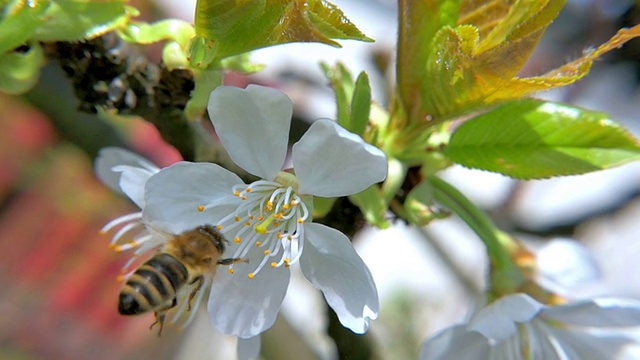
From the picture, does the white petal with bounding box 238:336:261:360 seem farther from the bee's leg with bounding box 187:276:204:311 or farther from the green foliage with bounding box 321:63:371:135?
the green foliage with bounding box 321:63:371:135

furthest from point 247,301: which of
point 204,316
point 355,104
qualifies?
point 204,316

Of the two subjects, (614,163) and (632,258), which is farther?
(632,258)

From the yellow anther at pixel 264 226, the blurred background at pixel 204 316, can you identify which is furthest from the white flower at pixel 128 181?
the blurred background at pixel 204 316

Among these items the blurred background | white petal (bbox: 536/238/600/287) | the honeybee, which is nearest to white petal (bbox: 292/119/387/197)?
the honeybee

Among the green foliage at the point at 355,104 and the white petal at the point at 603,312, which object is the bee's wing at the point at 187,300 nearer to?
the green foliage at the point at 355,104

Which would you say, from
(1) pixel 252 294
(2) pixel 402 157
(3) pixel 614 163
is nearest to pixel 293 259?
(1) pixel 252 294

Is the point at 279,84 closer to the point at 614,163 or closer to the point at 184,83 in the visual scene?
the point at 184,83
